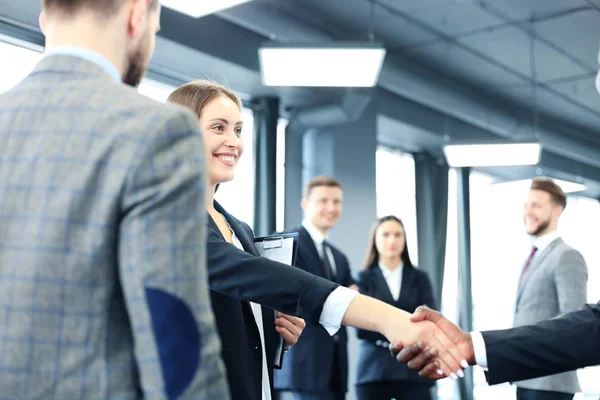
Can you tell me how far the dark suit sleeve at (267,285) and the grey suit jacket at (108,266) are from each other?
0.82 meters

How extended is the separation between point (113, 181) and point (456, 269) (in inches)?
353

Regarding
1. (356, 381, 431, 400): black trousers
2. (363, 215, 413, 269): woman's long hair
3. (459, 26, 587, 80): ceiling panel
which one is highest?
(459, 26, 587, 80): ceiling panel

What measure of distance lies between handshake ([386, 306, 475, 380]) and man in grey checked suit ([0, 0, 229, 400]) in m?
1.39

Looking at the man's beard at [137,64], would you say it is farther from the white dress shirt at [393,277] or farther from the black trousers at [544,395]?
the white dress shirt at [393,277]

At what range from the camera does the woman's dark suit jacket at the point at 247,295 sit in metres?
1.73

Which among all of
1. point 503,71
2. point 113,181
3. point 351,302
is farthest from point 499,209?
point 113,181

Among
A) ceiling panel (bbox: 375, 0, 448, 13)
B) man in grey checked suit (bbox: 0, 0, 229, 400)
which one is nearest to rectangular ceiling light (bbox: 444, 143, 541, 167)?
ceiling panel (bbox: 375, 0, 448, 13)

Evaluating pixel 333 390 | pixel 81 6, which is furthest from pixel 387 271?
pixel 81 6

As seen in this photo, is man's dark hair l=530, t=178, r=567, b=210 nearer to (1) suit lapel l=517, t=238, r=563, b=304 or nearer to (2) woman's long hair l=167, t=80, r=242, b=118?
(1) suit lapel l=517, t=238, r=563, b=304

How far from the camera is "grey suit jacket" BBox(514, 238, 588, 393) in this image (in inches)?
129

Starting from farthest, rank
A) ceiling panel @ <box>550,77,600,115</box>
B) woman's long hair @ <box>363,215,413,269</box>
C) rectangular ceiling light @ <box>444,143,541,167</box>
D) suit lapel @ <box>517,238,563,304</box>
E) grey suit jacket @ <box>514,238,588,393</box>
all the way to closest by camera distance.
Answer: ceiling panel @ <box>550,77,600,115</box>, rectangular ceiling light @ <box>444,143,541,167</box>, woman's long hair @ <box>363,215,413,269</box>, suit lapel @ <box>517,238,563,304</box>, grey suit jacket @ <box>514,238,588,393</box>

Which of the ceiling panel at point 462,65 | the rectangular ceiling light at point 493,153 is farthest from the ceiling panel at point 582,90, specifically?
the rectangular ceiling light at point 493,153

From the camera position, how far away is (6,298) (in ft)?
3.04

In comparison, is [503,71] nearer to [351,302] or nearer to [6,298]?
[351,302]
